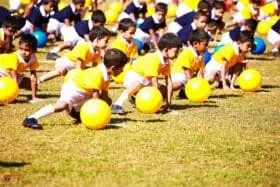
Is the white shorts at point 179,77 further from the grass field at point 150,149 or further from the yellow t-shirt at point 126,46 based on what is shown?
the yellow t-shirt at point 126,46

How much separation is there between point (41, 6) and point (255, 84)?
909cm

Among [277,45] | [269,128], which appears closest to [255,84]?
[269,128]

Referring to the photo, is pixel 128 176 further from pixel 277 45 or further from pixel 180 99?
pixel 277 45

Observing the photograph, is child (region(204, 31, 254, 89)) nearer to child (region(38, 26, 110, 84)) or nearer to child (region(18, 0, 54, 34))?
→ child (region(38, 26, 110, 84))

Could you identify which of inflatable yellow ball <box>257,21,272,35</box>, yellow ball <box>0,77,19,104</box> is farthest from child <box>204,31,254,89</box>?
inflatable yellow ball <box>257,21,272,35</box>

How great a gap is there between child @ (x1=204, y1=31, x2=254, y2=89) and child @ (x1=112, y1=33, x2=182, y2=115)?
2574 mm

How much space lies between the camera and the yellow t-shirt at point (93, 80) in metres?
8.74

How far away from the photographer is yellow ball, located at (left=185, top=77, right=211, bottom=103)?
10961 mm

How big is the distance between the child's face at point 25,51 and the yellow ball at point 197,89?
3107mm

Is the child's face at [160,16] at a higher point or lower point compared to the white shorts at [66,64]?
higher

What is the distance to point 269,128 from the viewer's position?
364 inches


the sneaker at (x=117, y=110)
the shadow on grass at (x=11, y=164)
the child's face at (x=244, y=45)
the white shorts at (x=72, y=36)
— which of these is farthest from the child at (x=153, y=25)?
the shadow on grass at (x=11, y=164)

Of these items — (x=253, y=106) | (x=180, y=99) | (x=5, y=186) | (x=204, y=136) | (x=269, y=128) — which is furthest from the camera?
(x=180, y=99)

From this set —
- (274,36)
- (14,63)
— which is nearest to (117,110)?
(14,63)
